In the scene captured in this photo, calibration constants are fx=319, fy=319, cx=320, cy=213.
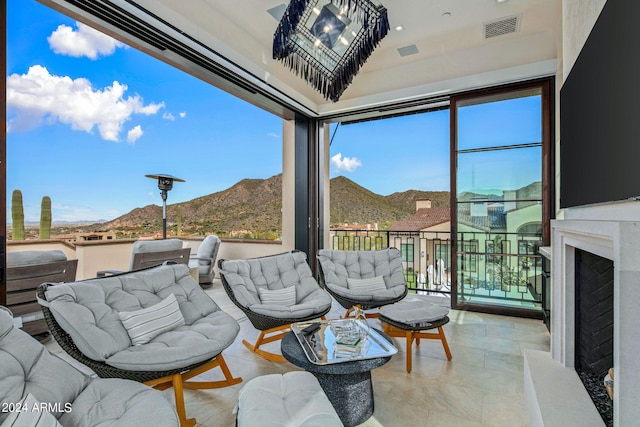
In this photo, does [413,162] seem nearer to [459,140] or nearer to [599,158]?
[459,140]

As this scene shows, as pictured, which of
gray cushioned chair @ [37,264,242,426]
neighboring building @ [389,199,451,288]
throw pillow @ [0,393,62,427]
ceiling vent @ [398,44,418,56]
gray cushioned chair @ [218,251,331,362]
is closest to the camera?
throw pillow @ [0,393,62,427]

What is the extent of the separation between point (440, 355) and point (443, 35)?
3373mm

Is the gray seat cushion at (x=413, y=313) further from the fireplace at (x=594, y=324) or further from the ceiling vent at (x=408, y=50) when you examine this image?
the ceiling vent at (x=408, y=50)

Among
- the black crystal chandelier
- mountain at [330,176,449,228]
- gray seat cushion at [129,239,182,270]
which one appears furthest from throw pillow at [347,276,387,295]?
mountain at [330,176,449,228]

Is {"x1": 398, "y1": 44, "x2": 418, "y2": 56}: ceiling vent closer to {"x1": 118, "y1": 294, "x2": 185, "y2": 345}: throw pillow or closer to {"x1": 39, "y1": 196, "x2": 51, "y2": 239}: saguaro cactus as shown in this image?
{"x1": 118, "y1": 294, "x2": 185, "y2": 345}: throw pillow

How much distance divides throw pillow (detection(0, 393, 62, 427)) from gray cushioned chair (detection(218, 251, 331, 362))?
1.50m

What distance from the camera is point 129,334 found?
1867mm

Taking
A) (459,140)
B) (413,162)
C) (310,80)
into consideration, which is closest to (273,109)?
(310,80)

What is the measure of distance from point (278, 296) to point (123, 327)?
49.6 inches

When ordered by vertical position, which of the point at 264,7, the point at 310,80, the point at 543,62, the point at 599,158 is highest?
the point at 264,7

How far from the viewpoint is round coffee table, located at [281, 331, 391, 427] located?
1.65m

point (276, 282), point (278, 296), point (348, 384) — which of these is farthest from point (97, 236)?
point (348, 384)

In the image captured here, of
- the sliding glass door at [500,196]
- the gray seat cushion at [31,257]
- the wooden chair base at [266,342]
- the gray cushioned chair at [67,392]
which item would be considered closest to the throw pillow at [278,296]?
the wooden chair base at [266,342]

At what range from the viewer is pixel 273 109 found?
435 cm
